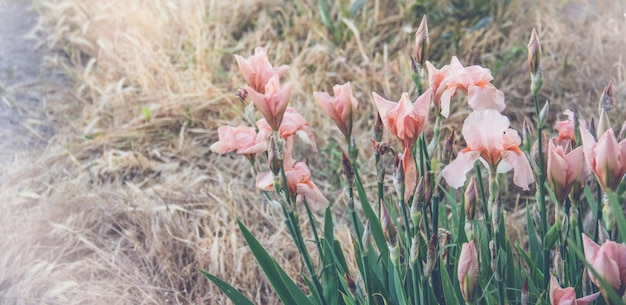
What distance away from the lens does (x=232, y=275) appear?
189 cm

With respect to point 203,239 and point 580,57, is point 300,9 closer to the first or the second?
point 580,57

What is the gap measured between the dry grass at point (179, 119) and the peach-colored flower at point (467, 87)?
0.95 m

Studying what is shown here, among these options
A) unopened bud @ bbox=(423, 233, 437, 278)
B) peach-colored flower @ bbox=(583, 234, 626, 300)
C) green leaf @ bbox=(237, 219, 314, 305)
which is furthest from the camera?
green leaf @ bbox=(237, 219, 314, 305)

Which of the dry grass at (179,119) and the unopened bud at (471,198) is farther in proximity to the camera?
the dry grass at (179,119)

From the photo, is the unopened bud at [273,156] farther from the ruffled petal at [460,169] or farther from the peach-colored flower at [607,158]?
the peach-colored flower at [607,158]

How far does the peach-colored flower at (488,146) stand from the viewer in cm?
94

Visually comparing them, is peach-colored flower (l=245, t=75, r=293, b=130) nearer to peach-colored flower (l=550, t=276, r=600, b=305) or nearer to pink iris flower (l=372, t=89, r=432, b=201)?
pink iris flower (l=372, t=89, r=432, b=201)

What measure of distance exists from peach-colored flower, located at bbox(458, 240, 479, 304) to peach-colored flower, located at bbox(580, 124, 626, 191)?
18 centimetres

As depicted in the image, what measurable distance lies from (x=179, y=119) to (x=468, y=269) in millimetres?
1942

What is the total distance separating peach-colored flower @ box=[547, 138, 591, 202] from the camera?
0.90 meters

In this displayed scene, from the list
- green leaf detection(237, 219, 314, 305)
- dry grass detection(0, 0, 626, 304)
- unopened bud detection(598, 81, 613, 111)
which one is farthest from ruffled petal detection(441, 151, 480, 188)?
dry grass detection(0, 0, 626, 304)

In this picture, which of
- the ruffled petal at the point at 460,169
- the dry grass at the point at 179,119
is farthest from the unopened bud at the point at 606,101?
the dry grass at the point at 179,119

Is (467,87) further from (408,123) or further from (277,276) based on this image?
(277,276)

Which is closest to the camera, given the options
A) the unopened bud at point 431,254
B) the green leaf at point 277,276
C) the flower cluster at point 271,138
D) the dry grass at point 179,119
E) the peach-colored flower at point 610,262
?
the peach-colored flower at point 610,262
